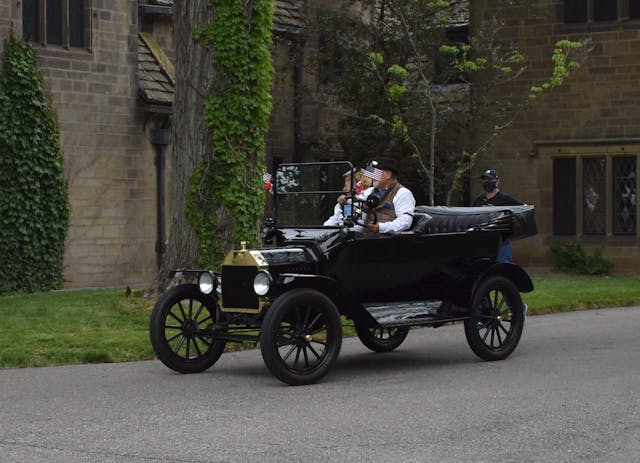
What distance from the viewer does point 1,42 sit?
20828mm

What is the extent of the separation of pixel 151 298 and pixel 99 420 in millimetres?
7435

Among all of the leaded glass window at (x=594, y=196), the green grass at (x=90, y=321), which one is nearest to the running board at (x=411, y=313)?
the green grass at (x=90, y=321)

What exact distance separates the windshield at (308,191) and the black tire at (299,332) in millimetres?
1360

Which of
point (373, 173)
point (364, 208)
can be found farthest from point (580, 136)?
point (364, 208)

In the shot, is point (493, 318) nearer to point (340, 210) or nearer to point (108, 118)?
point (340, 210)

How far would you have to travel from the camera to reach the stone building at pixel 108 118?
72.2 feet

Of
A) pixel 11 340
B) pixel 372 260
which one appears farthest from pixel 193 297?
pixel 11 340

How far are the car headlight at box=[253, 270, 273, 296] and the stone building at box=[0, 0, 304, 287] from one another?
11695 millimetres

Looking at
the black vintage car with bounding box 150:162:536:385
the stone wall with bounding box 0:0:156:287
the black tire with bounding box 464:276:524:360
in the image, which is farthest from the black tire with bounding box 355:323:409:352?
the stone wall with bounding box 0:0:156:287

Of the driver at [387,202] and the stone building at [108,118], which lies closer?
the driver at [387,202]

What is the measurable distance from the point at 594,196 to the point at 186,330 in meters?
16.5

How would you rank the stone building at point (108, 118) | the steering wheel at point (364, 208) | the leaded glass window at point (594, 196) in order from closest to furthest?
the steering wheel at point (364, 208)
the stone building at point (108, 118)
the leaded glass window at point (594, 196)

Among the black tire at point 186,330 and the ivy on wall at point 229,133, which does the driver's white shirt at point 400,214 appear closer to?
the black tire at point 186,330

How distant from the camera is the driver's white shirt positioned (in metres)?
11.7
